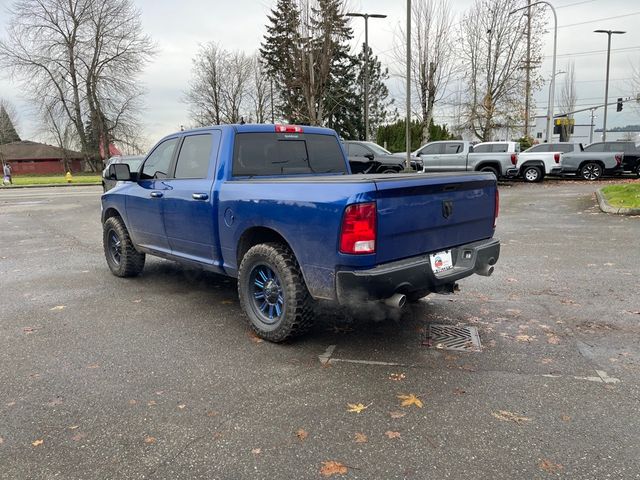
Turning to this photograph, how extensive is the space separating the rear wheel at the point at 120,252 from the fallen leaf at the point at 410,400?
446 centimetres

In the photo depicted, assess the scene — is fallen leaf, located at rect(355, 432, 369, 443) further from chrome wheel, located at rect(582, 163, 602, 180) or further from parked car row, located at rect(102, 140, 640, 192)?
chrome wheel, located at rect(582, 163, 602, 180)

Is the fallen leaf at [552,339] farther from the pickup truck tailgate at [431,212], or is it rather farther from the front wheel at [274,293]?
the front wheel at [274,293]

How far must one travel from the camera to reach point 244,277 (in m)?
4.43

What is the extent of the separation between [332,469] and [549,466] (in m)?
1.12

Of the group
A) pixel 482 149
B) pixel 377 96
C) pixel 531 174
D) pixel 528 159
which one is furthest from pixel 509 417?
pixel 377 96

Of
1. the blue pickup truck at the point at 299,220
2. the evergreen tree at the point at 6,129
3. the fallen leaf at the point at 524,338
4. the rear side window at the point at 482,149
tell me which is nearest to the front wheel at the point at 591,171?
the rear side window at the point at 482,149

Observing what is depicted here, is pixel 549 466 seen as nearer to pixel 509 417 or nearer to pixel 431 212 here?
pixel 509 417

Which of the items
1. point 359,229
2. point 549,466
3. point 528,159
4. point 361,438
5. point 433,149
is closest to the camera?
point 549,466

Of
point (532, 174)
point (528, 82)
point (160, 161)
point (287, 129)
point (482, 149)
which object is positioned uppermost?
point (528, 82)

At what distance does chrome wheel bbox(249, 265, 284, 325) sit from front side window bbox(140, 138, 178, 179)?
1.92 metres

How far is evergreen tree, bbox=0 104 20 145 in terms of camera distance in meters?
75.9

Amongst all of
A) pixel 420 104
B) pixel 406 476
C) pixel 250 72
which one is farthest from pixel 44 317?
pixel 250 72

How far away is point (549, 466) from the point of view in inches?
101

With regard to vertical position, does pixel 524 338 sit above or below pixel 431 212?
below
